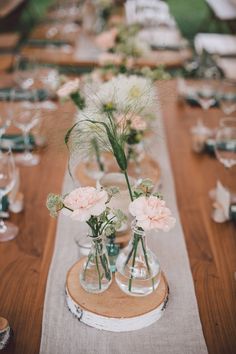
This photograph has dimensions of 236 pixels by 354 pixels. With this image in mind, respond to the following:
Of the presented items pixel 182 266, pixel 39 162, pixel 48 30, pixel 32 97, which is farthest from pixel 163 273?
pixel 48 30

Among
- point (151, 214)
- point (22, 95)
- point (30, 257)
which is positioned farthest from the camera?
point (22, 95)

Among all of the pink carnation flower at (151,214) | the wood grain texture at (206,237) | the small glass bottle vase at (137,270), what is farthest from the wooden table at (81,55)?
the pink carnation flower at (151,214)

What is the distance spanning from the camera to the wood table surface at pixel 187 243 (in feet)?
4.17

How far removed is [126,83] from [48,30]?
3.03 m

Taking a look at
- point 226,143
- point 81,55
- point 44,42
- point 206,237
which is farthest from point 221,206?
point 44,42

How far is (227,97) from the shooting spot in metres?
2.54

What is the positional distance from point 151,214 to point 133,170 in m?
0.92

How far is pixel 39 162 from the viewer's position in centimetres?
213

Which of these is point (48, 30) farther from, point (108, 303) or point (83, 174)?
point (108, 303)

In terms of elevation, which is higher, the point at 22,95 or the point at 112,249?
the point at 112,249

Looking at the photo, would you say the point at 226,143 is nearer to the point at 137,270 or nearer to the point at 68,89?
the point at 68,89

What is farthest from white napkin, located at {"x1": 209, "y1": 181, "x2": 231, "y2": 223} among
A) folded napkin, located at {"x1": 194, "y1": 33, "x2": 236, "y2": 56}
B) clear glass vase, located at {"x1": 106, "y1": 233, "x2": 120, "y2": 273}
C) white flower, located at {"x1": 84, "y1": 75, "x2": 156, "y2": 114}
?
folded napkin, located at {"x1": 194, "y1": 33, "x2": 236, "y2": 56}

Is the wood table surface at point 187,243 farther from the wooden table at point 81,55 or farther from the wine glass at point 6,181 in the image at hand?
the wooden table at point 81,55

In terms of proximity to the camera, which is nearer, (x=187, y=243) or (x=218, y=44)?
(x=187, y=243)
